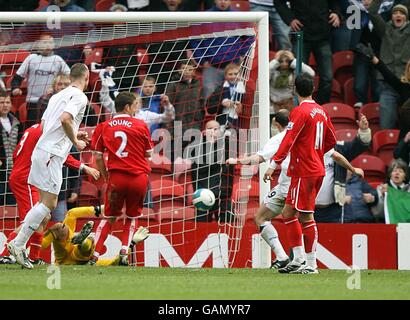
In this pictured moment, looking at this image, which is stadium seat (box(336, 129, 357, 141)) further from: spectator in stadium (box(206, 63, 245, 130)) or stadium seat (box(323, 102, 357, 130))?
spectator in stadium (box(206, 63, 245, 130))

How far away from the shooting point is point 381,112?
50.7 feet

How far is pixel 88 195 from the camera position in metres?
13.8

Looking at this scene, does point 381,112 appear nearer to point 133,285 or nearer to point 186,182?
point 186,182

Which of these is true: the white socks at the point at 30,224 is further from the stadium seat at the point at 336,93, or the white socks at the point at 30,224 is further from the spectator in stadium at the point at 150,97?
the stadium seat at the point at 336,93

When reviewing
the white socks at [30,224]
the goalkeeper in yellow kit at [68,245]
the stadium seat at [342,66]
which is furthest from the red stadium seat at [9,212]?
the stadium seat at [342,66]

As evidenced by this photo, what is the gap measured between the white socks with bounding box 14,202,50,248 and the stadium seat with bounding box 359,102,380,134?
6.02 m

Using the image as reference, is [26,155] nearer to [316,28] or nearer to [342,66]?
[316,28]

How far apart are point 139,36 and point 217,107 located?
1254mm

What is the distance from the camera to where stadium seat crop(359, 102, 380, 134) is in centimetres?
1562

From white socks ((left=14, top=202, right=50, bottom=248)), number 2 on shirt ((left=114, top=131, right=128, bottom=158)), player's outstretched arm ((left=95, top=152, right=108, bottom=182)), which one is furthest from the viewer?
player's outstretched arm ((left=95, top=152, right=108, bottom=182))

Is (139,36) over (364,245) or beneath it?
over

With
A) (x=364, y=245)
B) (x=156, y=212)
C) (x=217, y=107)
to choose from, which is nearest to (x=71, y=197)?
(x=156, y=212)

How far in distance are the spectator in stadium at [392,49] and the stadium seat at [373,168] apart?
0.75 metres

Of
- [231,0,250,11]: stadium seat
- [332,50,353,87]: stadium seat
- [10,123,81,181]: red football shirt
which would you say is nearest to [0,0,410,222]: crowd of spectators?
[332,50,353,87]: stadium seat
